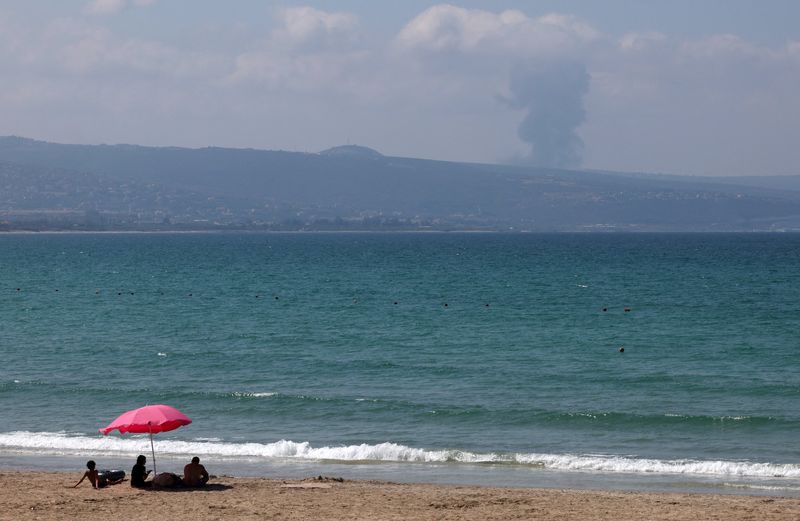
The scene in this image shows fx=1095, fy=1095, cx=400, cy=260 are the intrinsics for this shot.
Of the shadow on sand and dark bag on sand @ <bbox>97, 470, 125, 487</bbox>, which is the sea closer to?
dark bag on sand @ <bbox>97, 470, 125, 487</bbox>

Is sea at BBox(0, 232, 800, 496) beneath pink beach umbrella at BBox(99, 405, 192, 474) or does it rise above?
beneath

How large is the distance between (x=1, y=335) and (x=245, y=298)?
22266mm

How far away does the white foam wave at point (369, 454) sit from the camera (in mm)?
24406

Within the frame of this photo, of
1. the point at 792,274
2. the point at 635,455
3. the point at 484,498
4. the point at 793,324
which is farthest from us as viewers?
the point at 792,274

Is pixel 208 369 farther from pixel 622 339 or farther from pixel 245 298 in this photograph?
pixel 245 298

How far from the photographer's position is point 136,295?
74.1 metres

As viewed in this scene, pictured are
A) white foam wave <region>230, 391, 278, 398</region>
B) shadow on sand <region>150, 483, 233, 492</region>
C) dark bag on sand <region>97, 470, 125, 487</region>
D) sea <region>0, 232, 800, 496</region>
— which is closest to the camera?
shadow on sand <region>150, 483, 233, 492</region>

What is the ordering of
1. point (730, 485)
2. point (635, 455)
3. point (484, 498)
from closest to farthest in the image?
point (484, 498) < point (730, 485) < point (635, 455)

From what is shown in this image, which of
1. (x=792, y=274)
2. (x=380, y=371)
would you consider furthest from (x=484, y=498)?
(x=792, y=274)

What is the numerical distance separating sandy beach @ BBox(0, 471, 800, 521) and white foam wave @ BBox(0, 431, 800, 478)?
3188mm

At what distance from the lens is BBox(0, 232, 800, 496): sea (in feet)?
84.5

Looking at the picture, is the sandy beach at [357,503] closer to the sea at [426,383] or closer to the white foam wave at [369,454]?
the sea at [426,383]

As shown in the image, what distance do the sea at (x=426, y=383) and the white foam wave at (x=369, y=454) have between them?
63mm

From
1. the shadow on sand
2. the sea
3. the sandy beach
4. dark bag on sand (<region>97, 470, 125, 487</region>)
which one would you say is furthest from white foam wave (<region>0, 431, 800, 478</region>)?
the shadow on sand
